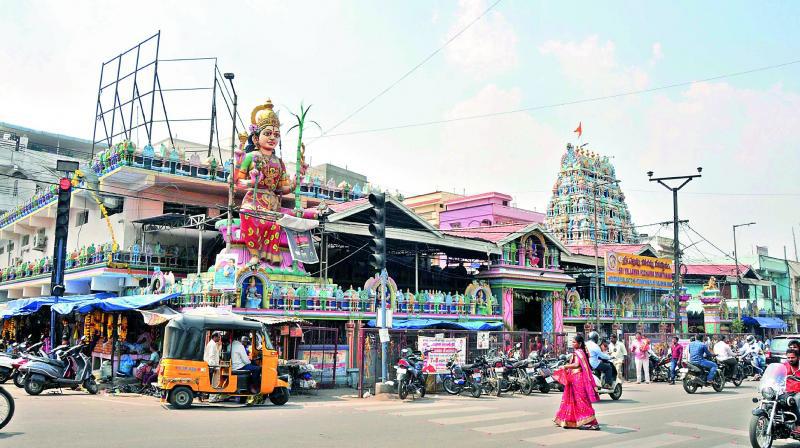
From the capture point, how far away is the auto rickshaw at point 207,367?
47.2 ft

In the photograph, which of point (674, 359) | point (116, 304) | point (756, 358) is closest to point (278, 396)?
point (116, 304)

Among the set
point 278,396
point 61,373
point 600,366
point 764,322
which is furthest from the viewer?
point 764,322

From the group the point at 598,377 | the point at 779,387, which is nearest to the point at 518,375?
the point at 598,377

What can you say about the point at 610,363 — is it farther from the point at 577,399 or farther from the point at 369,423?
the point at 369,423

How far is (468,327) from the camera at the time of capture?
26422 mm

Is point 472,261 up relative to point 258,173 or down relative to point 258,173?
down

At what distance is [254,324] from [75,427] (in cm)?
539

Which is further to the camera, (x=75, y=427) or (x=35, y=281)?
(x=35, y=281)

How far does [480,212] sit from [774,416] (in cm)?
4716

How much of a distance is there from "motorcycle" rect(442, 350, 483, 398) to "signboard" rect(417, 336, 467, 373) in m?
0.31

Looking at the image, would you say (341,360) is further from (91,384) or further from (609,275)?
(609,275)

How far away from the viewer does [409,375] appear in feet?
56.3

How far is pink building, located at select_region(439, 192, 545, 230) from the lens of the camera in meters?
56.0

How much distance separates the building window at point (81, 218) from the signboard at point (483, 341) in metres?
21.6
